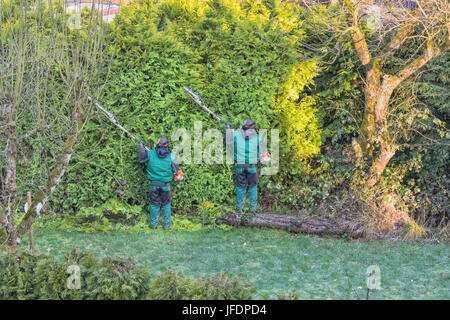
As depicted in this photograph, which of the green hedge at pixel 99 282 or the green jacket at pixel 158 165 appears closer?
the green hedge at pixel 99 282

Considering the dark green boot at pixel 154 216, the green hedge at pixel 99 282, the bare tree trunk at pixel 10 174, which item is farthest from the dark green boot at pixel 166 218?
the green hedge at pixel 99 282

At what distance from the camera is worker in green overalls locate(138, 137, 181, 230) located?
9195 millimetres

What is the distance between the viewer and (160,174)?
9273mm

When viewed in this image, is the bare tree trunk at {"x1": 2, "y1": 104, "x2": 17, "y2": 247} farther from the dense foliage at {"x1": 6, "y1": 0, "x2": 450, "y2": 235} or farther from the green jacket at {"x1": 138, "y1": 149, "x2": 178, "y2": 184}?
the green jacket at {"x1": 138, "y1": 149, "x2": 178, "y2": 184}

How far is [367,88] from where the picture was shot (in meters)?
10.0

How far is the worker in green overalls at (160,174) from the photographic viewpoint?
30.2 feet

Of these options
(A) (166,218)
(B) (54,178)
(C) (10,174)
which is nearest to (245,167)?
(A) (166,218)

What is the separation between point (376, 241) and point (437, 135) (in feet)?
9.15

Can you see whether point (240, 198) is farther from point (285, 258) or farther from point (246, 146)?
point (285, 258)

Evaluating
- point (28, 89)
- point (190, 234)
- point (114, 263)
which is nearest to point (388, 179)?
point (190, 234)

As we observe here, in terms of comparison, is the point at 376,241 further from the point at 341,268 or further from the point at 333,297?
the point at 333,297

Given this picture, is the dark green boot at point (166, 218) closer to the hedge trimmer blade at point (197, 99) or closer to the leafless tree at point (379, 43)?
the hedge trimmer blade at point (197, 99)

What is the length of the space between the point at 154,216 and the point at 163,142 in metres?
1.48

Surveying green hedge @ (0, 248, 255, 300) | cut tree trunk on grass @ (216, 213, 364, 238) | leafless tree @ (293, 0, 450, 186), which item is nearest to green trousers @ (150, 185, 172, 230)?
cut tree trunk on grass @ (216, 213, 364, 238)
